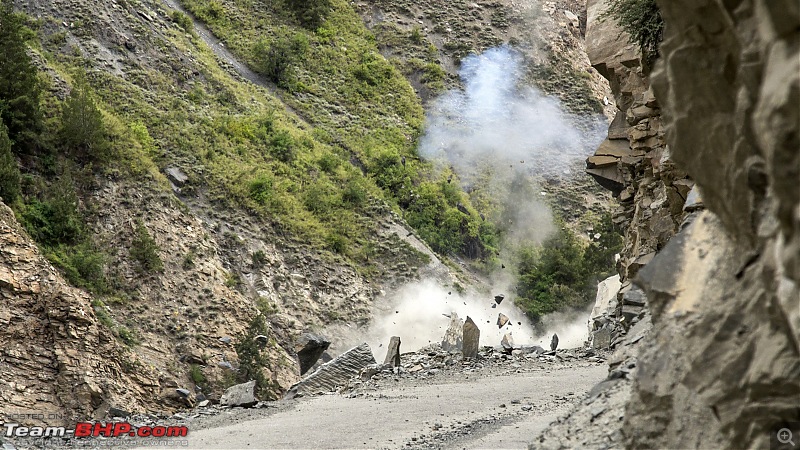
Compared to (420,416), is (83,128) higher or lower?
higher

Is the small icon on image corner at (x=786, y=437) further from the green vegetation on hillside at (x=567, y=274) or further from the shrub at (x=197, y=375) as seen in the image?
the green vegetation on hillside at (x=567, y=274)

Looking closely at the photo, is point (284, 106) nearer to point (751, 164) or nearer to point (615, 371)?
point (615, 371)

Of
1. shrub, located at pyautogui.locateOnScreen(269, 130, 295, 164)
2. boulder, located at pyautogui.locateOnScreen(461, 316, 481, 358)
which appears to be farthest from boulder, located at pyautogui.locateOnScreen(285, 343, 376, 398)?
shrub, located at pyautogui.locateOnScreen(269, 130, 295, 164)

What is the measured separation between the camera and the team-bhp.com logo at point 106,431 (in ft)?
47.7

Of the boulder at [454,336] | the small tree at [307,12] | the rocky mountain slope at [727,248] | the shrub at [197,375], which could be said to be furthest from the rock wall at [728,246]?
the small tree at [307,12]

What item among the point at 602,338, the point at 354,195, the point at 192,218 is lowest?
the point at 602,338

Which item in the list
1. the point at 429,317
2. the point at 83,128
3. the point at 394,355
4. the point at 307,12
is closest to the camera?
the point at 394,355

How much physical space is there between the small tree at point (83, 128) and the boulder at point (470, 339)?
14.1 metres

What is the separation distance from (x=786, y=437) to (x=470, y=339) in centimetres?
1703

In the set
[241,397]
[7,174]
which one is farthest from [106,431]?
[7,174]

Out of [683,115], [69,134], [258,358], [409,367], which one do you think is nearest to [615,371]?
[683,115]

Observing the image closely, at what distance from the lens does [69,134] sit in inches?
1088

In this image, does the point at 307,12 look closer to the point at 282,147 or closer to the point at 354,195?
the point at 282,147

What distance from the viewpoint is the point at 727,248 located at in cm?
487
